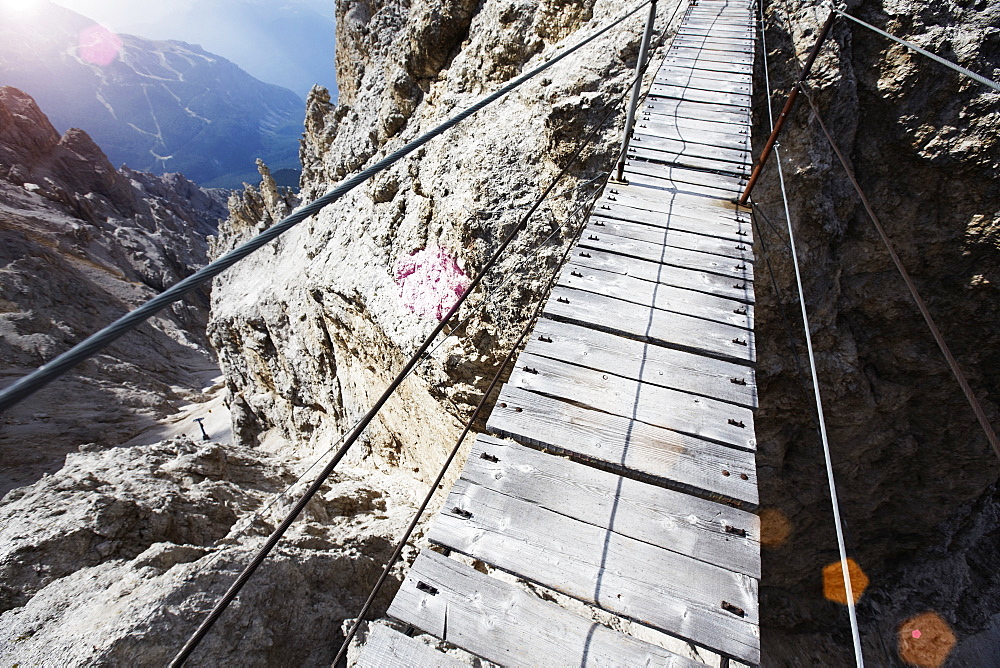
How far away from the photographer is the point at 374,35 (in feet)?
35.9

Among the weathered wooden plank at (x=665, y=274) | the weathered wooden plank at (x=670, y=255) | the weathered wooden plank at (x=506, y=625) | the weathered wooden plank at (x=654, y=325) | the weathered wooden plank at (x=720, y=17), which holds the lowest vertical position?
the weathered wooden plank at (x=506, y=625)

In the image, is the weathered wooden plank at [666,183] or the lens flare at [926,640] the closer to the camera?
A: the weathered wooden plank at [666,183]

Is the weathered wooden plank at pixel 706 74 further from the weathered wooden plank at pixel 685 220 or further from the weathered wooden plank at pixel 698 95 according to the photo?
the weathered wooden plank at pixel 685 220

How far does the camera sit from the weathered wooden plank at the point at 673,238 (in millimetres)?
3807

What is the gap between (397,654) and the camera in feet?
6.58

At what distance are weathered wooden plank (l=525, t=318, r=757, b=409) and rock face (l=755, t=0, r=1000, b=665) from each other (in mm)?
2814

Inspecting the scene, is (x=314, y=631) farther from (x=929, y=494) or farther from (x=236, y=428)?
(x=236, y=428)

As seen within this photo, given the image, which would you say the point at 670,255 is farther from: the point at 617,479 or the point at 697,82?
the point at 697,82

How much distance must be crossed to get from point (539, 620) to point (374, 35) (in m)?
13.5

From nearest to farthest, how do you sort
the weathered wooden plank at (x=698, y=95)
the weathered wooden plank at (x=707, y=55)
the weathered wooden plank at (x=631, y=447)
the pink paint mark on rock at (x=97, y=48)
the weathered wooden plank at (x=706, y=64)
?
the weathered wooden plank at (x=631, y=447)
the weathered wooden plank at (x=698, y=95)
the weathered wooden plank at (x=706, y=64)
the weathered wooden plank at (x=707, y=55)
the pink paint mark on rock at (x=97, y=48)

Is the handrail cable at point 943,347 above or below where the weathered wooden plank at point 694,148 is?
below

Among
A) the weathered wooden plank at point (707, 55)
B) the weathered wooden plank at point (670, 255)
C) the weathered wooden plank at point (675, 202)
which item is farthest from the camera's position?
the weathered wooden plank at point (707, 55)

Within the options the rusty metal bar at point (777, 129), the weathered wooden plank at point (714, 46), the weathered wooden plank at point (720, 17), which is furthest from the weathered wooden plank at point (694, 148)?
the weathered wooden plank at point (720, 17)

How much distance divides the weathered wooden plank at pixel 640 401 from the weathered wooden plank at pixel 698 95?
4353 mm
